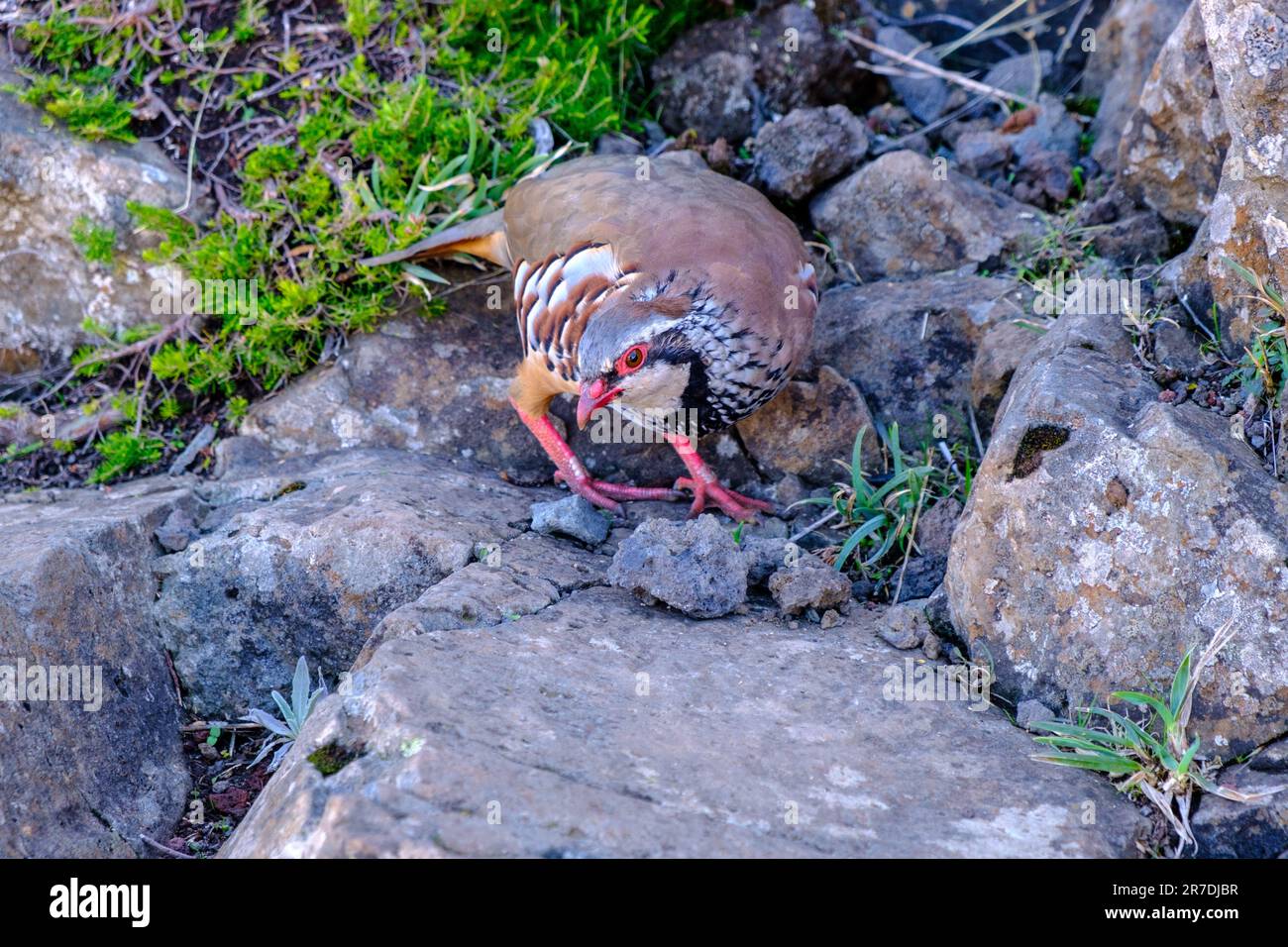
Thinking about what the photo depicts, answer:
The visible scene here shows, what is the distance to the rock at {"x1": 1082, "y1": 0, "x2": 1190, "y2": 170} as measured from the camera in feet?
16.4

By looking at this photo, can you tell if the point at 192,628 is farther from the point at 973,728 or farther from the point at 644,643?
the point at 973,728

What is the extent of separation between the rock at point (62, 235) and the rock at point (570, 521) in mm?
2042

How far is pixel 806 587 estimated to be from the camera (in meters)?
3.52

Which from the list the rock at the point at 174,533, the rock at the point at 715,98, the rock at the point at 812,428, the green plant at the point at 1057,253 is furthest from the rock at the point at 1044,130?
the rock at the point at 174,533

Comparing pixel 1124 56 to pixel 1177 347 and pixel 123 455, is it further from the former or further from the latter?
pixel 123 455

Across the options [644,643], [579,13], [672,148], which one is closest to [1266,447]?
[644,643]

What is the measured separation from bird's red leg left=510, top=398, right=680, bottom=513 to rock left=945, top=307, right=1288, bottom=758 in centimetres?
138

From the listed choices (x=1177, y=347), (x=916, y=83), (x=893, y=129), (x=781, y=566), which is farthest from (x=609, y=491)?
(x=916, y=83)

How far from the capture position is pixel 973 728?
301 centimetres

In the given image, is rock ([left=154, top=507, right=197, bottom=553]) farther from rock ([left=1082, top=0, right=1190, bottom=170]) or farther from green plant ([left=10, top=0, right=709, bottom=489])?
rock ([left=1082, top=0, right=1190, bottom=170])

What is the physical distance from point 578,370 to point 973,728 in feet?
5.73

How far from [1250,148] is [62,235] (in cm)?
453

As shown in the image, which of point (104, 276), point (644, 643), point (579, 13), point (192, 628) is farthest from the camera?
point (579, 13)

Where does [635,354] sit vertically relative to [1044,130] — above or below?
below
